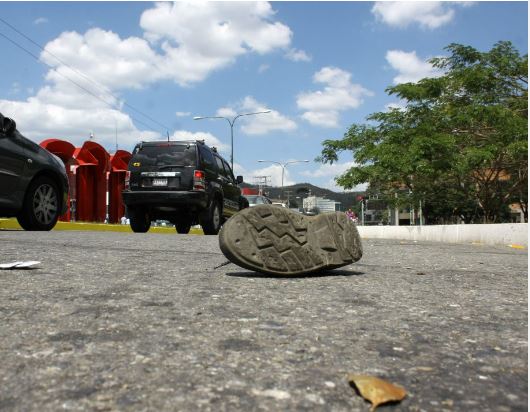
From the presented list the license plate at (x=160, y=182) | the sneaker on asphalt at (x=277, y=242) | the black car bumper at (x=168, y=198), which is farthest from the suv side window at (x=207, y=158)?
the sneaker on asphalt at (x=277, y=242)

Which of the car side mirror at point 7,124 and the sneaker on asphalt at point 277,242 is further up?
the car side mirror at point 7,124

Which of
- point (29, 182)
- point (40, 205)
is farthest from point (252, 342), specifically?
point (40, 205)

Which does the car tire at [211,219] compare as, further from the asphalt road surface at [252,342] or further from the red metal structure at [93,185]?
the red metal structure at [93,185]

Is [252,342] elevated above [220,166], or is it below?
below

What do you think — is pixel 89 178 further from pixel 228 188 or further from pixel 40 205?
pixel 40 205

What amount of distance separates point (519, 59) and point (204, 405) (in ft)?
74.2

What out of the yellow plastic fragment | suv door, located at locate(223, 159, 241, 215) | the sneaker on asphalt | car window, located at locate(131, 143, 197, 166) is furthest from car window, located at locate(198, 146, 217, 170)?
the yellow plastic fragment

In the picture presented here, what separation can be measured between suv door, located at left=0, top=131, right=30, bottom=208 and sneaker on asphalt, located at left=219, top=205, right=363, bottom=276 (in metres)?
5.71

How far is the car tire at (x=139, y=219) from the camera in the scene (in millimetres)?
12000

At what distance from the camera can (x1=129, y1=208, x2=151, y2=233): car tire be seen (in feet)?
39.4

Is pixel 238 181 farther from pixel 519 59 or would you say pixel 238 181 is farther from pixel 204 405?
pixel 519 59

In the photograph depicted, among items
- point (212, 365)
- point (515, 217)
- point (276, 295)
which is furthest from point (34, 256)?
point (515, 217)

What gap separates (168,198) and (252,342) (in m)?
9.09

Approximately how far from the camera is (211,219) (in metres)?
11.6
